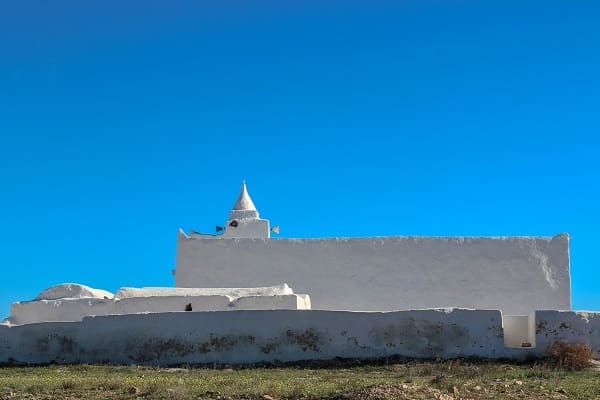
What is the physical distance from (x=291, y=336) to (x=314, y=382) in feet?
11.4

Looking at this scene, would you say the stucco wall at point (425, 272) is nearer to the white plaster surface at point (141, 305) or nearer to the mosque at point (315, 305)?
the mosque at point (315, 305)

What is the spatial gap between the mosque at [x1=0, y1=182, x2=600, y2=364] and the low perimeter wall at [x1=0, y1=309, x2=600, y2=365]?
19 mm

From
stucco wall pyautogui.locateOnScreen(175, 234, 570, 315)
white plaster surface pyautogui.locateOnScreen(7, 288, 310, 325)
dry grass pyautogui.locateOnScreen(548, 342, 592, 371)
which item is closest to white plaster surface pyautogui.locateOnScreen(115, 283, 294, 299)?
white plaster surface pyautogui.locateOnScreen(7, 288, 310, 325)

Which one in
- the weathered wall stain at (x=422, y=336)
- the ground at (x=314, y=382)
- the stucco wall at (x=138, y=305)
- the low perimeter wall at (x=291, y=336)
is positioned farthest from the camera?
the stucco wall at (x=138, y=305)

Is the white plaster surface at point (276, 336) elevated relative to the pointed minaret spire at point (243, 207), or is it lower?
lower

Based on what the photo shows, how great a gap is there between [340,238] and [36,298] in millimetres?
8206

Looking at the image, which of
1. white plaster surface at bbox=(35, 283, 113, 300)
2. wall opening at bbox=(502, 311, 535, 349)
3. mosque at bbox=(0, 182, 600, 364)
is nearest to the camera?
mosque at bbox=(0, 182, 600, 364)

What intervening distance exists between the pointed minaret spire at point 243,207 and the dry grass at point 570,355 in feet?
46.3

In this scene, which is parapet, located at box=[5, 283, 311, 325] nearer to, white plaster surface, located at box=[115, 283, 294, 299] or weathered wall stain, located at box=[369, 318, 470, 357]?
white plaster surface, located at box=[115, 283, 294, 299]

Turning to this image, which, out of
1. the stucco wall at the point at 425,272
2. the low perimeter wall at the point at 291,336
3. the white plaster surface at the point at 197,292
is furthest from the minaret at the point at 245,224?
the low perimeter wall at the point at 291,336

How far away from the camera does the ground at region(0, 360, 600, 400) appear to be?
1088 centimetres

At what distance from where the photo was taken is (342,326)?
15812 millimetres

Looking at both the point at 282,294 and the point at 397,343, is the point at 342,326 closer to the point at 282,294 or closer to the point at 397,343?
the point at 397,343

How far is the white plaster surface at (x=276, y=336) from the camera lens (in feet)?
51.2
